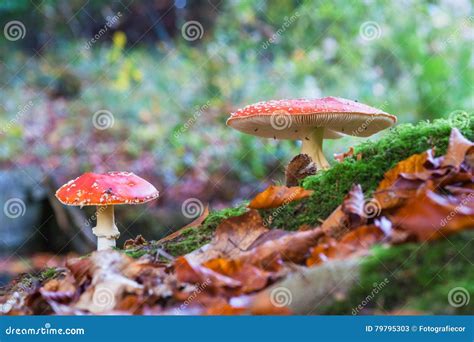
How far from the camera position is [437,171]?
149 cm

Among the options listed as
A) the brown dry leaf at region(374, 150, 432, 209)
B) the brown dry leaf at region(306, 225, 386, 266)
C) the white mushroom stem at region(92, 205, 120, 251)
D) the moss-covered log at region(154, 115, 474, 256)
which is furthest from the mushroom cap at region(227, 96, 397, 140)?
the brown dry leaf at region(306, 225, 386, 266)

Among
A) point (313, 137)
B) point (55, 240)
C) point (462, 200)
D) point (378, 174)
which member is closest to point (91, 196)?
point (313, 137)

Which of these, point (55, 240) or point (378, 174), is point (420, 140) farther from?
point (55, 240)

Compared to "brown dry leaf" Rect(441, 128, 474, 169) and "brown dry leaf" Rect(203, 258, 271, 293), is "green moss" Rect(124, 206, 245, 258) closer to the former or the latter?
"brown dry leaf" Rect(203, 258, 271, 293)

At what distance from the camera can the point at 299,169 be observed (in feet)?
7.10

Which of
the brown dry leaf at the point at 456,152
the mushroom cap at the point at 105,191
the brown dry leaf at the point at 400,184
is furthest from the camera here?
the mushroom cap at the point at 105,191

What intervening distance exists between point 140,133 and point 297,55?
6.92 feet

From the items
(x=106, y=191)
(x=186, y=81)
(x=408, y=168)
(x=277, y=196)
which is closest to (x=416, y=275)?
(x=408, y=168)

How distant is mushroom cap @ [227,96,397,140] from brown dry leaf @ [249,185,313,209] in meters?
0.46

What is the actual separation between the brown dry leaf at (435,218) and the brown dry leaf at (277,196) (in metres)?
0.61

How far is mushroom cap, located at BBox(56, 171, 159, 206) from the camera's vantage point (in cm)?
239

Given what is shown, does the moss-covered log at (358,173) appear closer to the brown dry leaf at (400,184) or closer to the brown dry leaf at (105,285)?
the brown dry leaf at (400,184)

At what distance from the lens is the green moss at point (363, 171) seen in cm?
177

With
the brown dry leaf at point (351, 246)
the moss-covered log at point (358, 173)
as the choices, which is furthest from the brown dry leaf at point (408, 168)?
the brown dry leaf at point (351, 246)
